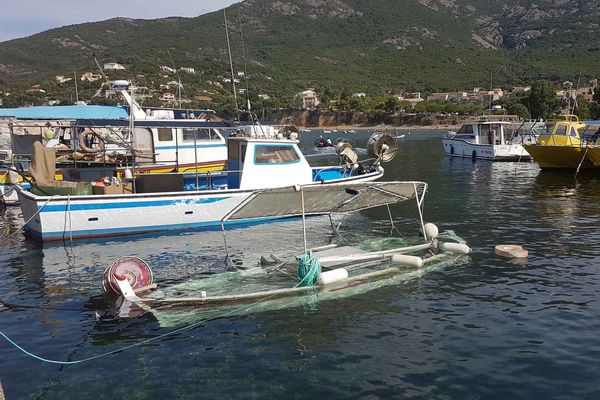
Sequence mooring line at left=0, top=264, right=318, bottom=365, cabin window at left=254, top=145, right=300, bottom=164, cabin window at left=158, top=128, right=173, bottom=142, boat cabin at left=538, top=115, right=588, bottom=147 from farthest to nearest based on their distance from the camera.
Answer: boat cabin at left=538, top=115, right=588, bottom=147
cabin window at left=158, top=128, right=173, bottom=142
cabin window at left=254, top=145, right=300, bottom=164
mooring line at left=0, top=264, right=318, bottom=365

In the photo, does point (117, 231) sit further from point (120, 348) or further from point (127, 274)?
point (120, 348)

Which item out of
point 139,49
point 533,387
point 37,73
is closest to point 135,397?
point 533,387

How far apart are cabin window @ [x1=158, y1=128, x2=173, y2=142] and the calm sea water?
12154 millimetres

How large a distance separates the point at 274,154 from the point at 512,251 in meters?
9.70

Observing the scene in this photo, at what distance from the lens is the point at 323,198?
14016mm

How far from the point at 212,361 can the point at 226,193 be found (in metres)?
11.1

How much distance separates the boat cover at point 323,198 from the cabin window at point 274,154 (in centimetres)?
497

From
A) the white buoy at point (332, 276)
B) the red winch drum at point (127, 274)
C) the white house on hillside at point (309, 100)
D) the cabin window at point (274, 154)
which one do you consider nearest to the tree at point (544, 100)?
the white house on hillside at point (309, 100)

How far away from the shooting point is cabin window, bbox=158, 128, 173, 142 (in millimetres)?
27366

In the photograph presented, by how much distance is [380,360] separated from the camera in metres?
8.42

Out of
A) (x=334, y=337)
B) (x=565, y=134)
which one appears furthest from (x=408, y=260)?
(x=565, y=134)

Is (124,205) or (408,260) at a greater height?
(124,205)

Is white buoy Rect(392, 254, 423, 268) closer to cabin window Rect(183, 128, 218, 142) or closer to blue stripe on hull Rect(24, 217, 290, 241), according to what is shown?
blue stripe on hull Rect(24, 217, 290, 241)

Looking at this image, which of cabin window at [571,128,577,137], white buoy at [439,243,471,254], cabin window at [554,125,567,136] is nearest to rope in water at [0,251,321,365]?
white buoy at [439,243,471,254]
